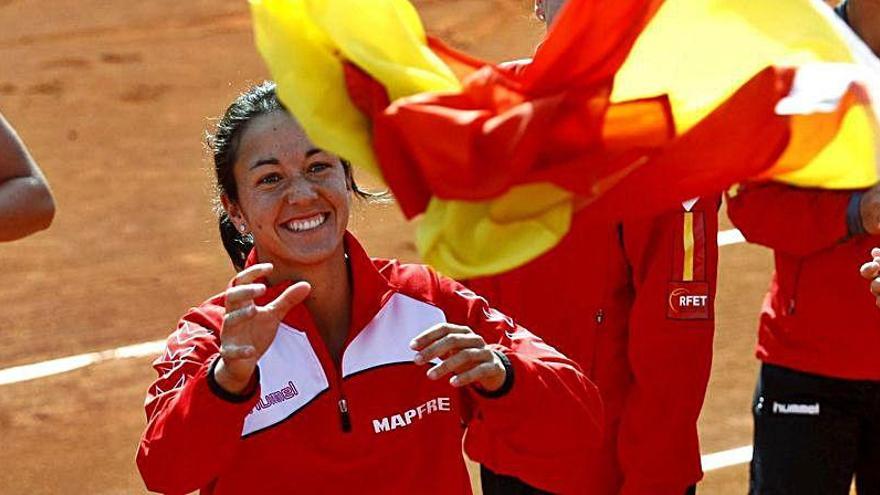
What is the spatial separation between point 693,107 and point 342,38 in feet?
1.97

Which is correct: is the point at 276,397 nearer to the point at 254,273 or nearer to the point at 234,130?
the point at 254,273

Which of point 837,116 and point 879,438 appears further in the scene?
point 879,438

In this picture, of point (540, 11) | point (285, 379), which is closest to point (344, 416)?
point (285, 379)

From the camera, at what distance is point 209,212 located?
11.1 m

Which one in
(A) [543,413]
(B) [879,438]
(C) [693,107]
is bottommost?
(B) [879,438]

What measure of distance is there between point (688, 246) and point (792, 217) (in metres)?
0.34

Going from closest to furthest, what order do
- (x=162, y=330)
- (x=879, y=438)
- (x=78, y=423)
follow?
(x=879, y=438)
(x=78, y=423)
(x=162, y=330)

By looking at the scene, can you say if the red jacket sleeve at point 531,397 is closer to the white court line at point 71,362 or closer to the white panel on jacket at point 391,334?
the white panel on jacket at point 391,334

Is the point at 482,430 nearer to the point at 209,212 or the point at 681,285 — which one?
the point at 681,285

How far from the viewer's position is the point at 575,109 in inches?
126

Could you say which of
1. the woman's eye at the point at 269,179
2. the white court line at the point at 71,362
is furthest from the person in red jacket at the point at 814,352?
the white court line at the point at 71,362

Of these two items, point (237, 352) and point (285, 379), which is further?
point (285, 379)

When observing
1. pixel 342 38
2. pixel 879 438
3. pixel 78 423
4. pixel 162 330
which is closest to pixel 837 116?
pixel 342 38

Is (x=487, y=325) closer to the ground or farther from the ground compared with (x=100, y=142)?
farther from the ground
